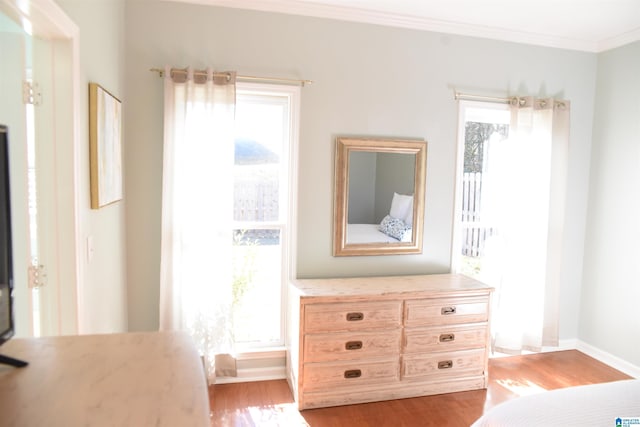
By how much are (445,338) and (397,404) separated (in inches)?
21.9

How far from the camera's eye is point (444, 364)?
2912mm

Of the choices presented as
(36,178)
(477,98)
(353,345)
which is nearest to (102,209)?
(36,178)

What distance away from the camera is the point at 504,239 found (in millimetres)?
3402

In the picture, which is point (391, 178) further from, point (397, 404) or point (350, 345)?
point (397, 404)

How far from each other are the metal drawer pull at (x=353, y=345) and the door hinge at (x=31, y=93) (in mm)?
2121

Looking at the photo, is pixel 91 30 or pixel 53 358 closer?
pixel 53 358

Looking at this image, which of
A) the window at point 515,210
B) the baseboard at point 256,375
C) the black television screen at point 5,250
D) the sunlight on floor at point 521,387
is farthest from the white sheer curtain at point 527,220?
the black television screen at point 5,250

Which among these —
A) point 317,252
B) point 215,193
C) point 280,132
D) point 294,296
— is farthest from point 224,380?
point 280,132

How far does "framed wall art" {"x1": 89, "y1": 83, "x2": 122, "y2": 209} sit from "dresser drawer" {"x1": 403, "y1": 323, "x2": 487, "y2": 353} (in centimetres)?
204

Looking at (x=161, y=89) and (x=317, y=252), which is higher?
(x=161, y=89)

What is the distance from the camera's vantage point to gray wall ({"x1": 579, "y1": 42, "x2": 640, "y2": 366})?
3268 mm

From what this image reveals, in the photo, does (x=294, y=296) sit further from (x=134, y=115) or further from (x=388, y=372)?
(x=134, y=115)

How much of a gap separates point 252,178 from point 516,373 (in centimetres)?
254

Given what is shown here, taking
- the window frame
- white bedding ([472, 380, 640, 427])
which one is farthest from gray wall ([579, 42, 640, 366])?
white bedding ([472, 380, 640, 427])
